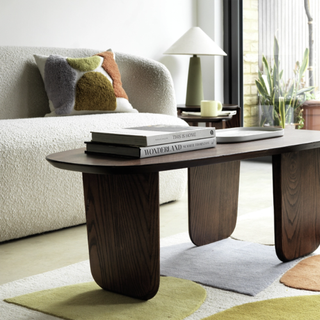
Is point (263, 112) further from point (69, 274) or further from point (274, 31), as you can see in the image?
point (69, 274)

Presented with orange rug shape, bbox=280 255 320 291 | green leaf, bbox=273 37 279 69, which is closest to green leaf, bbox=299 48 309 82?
green leaf, bbox=273 37 279 69

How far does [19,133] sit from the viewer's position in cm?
180

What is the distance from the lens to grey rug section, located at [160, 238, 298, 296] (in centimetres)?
137

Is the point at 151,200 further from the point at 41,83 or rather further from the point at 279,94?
the point at 279,94

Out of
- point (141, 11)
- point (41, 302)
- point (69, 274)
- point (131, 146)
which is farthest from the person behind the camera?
point (141, 11)

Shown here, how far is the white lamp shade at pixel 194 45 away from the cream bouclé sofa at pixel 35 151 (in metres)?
1.08

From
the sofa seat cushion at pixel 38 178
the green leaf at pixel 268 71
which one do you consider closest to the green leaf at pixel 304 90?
the green leaf at pixel 268 71

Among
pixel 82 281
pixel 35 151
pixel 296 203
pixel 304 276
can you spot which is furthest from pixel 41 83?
pixel 304 276

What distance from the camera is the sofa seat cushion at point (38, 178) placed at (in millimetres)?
1766

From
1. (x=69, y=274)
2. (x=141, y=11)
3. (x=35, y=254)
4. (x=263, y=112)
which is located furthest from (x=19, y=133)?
(x=263, y=112)

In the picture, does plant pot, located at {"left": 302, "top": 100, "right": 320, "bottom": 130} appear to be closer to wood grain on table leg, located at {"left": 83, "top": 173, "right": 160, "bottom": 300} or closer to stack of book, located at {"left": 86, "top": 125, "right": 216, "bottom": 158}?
stack of book, located at {"left": 86, "top": 125, "right": 216, "bottom": 158}

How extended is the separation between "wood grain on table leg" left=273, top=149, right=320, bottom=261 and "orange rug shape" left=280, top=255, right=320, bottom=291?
A: 0.16 feet

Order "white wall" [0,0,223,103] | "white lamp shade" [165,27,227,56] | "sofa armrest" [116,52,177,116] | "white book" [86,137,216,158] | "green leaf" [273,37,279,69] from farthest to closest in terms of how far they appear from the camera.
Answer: "green leaf" [273,37,279,69]
"white lamp shade" [165,27,227,56]
"white wall" [0,0,223,103]
"sofa armrest" [116,52,177,116]
"white book" [86,137,216,158]

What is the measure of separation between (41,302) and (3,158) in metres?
0.65
